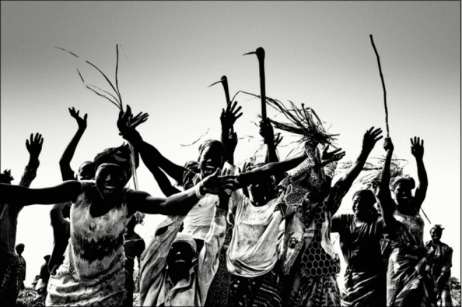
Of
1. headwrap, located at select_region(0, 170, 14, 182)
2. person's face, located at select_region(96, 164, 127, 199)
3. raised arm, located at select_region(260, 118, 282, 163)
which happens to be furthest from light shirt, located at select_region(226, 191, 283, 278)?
headwrap, located at select_region(0, 170, 14, 182)

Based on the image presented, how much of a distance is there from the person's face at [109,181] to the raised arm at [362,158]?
2.59 metres

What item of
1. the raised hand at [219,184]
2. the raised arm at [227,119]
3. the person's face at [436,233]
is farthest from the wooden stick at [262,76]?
the person's face at [436,233]

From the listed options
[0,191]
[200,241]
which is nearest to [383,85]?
[200,241]

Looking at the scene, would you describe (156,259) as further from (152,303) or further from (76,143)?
(76,143)

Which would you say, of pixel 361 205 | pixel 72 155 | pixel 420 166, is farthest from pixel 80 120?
pixel 420 166

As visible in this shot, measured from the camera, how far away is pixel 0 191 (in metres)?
4.94

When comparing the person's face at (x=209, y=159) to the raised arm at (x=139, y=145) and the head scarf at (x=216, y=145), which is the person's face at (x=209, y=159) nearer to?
the head scarf at (x=216, y=145)

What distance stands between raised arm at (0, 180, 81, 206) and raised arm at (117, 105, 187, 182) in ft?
5.34

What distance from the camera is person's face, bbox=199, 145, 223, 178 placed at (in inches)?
249

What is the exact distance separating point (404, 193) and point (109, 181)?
4.09 m

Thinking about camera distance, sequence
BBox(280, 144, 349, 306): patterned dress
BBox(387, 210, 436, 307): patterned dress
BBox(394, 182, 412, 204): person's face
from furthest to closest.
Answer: BBox(394, 182, 412, 204): person's face < BBox(387, 210, 436, 307): patterned dress < BBox(280, 144, 349, 306): patterned dress

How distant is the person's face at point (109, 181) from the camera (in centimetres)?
533

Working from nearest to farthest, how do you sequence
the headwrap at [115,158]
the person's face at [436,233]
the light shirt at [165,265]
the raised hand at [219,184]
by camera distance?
the raised hand at [219,184], the headwrap at [115,158], the light shirt at [165,265], the person's face at [436,233]

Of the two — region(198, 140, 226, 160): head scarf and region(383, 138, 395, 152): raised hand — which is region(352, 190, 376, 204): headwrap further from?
region(198, 140, 226, 160): head scarf
